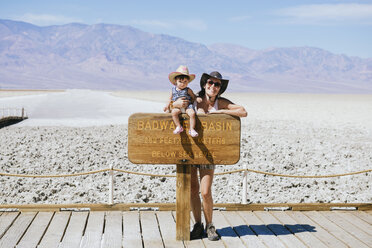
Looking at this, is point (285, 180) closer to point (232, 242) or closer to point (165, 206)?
point (165, 206)

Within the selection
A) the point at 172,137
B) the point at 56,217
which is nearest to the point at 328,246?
the point at 172,137

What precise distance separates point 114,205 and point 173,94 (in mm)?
2129

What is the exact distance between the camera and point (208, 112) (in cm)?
503

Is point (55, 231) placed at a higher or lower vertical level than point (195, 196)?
lower

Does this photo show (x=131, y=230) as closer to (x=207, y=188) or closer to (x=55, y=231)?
(x=55, y=231)

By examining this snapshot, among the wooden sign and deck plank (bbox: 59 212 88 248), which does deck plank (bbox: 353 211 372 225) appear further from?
deck plank (bbox: 59 212 88 248)

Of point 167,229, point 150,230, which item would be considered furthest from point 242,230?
point 150,230

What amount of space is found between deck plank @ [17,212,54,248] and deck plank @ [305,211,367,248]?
137 inches

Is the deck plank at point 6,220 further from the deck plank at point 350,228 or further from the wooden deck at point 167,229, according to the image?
the deck plank at point 350,228

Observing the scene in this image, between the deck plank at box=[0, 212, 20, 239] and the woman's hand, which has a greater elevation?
the woman's hand

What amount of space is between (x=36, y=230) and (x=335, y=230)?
3.65 metres

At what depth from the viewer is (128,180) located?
10984 mm

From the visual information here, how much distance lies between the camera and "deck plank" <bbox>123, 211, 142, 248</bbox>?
4.98 meters

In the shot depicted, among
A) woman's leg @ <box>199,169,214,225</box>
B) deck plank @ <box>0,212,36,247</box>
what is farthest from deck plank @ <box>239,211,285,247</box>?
deck plank @ <box>0,212,36,247</box>
